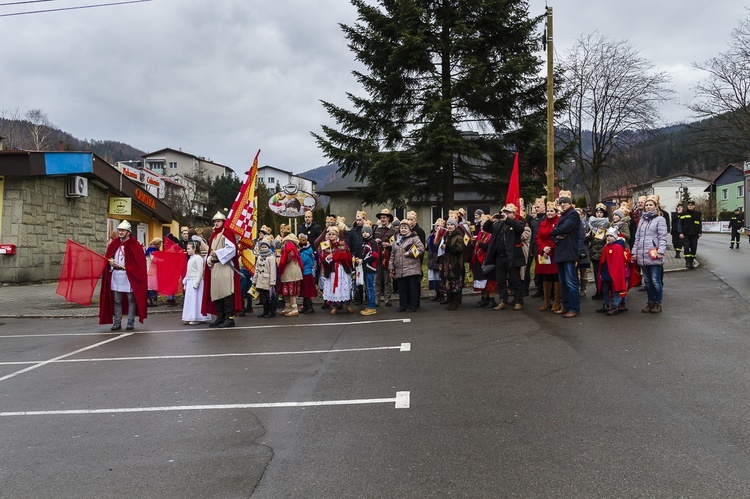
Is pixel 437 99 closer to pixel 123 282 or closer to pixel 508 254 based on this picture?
pixel 508 254

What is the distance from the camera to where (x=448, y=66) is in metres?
21.2

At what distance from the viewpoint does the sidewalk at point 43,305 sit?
1382 centimetres

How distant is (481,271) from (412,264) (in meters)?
1.48

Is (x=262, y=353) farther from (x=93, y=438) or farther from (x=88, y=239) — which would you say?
(x=88, y=239)

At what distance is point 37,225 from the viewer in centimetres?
2000

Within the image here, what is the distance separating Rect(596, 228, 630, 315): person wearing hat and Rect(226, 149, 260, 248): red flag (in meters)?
6.59

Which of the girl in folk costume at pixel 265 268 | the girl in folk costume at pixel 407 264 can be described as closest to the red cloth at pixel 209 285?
the girl in folk costume at pixel 265 268

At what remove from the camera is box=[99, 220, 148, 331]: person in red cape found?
10.7m

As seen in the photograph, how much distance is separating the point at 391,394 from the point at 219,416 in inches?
64.4

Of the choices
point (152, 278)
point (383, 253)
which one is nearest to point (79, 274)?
point (152, 278)

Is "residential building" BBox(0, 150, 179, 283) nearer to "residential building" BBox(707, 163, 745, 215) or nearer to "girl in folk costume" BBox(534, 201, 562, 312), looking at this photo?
"girl in folk costume" BBox(534, 201, 562, 312)

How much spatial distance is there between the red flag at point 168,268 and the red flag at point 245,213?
382 centimetres

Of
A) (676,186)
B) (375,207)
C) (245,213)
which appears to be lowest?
(245,213)

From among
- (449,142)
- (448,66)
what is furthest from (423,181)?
(448,66)
